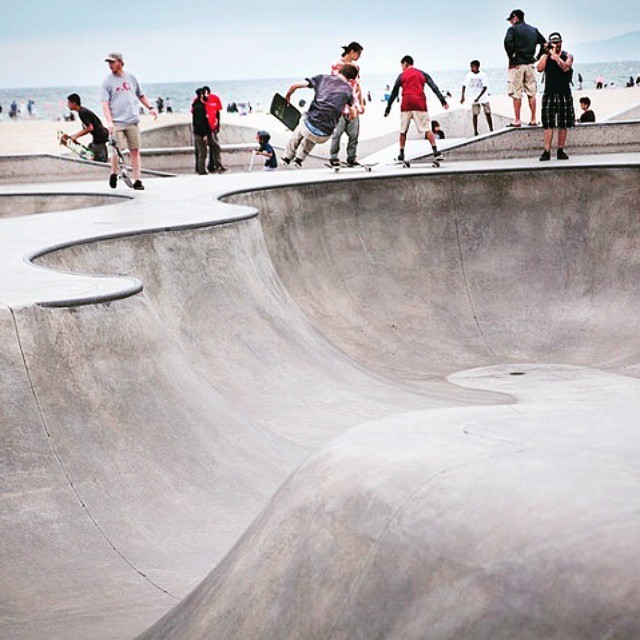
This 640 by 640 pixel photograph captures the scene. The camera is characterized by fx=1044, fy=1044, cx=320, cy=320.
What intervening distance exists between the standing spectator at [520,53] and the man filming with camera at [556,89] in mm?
1391

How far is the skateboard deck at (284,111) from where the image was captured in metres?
17.4

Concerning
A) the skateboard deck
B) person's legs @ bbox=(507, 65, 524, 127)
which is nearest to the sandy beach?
the skateboard deck

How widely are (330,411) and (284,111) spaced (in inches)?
448

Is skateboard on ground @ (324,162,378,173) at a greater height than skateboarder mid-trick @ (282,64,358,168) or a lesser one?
lesser

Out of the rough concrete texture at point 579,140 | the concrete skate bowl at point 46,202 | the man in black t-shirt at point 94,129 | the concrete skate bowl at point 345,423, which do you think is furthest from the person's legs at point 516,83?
the man in black t-shirt at point 94,129

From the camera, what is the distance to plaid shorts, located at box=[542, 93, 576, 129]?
13.8m

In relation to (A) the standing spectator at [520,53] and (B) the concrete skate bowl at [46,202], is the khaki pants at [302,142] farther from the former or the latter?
(A) the standing spectator at [520,53]

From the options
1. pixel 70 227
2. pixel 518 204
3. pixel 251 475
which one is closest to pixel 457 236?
pixel 518 204

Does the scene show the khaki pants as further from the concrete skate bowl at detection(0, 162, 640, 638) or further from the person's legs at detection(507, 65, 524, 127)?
the person's legs at detection(507, 65, 524, 127)

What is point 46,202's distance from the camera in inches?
543

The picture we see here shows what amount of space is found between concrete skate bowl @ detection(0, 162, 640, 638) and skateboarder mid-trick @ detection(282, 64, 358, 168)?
2258mm

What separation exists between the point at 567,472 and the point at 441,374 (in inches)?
293

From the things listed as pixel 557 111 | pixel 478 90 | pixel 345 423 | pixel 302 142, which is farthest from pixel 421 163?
pixel 345 423

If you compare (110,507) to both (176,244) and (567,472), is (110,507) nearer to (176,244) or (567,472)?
(567,472)
